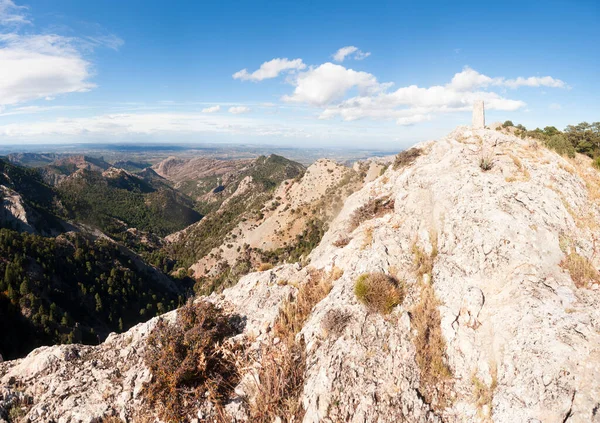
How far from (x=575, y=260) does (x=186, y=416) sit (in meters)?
12.1

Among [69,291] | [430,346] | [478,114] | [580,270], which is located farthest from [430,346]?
[69,291]

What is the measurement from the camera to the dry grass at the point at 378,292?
8.97 metres

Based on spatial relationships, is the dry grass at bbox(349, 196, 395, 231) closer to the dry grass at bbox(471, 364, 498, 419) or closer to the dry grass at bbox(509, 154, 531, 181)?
the dry grass at bbox(509, 154, 531, 181)

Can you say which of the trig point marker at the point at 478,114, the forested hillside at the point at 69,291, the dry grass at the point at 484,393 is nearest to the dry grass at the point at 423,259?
the dry grass at the point at 484,393

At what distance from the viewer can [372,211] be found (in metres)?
16.9

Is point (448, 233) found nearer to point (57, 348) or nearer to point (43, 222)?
point (57, 348)

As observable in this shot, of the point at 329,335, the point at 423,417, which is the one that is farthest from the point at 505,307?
the point at 329,335

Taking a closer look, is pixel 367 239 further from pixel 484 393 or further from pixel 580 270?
pixel 484 393

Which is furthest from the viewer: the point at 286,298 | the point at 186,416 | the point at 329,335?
the point at 286,298

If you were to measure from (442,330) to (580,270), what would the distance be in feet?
15.2

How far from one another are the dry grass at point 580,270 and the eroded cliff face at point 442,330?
0.13 ft

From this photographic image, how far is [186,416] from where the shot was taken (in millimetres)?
6898

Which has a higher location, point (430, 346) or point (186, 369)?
point (430, 346)

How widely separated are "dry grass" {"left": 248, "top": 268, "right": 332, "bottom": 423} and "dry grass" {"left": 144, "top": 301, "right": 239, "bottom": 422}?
3.31 ft
